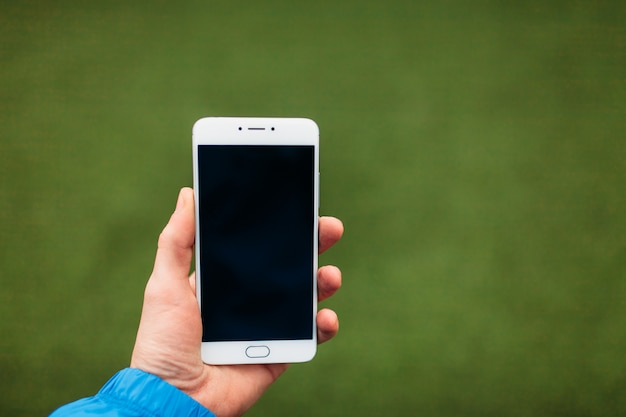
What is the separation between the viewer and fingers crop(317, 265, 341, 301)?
2.33 feet

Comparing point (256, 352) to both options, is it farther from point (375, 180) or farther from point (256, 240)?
point (375, 180)

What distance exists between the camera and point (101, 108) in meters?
0.89

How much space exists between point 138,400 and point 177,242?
196 mm

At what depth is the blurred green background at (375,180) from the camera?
2.90 ft

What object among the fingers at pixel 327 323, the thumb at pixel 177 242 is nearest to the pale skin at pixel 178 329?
the thumb at pixel 177 242

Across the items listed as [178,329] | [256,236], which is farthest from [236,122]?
[178,329]

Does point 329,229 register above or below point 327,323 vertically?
above

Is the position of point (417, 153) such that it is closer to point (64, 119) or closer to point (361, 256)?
point (361, 256)

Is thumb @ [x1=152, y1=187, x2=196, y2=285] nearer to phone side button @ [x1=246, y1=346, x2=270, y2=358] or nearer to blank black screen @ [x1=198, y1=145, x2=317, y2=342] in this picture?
blank black screen @ [x1=198, y1=145, x2=317, y2=342]

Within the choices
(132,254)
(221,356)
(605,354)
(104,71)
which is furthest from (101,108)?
(605,354)

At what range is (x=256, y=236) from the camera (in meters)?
0.70

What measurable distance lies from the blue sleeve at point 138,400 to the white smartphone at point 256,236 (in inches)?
2.7

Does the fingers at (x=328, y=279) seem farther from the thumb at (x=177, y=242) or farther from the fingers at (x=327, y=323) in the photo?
the thumb at (x=177, y=242)

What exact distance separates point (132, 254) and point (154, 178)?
14 cm
